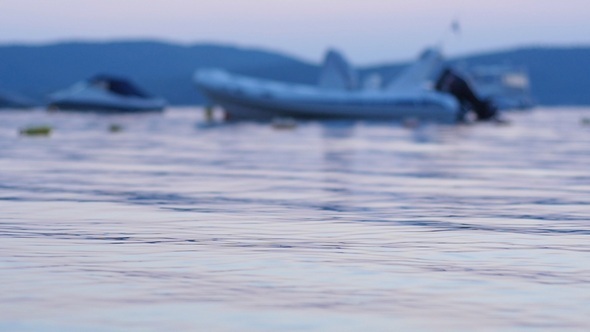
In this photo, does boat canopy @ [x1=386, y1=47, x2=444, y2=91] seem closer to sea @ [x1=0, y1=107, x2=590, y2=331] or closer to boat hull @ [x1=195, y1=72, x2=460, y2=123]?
boat hull @ [x1=195, y1=72, x2=460, y2=123]

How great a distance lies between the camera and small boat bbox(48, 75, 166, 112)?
615 ft

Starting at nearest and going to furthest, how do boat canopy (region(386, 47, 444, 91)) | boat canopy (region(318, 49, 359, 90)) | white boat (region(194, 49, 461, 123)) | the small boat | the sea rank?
the sea, white boat (region(194, 49, 461, 123)), boat canopy (region(386, 47, 444, 91)), boat canopy (region(318, 49, 359, 90)), the small boat

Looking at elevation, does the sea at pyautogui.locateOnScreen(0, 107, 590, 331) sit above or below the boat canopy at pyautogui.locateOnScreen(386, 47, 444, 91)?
below

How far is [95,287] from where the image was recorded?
10.6m

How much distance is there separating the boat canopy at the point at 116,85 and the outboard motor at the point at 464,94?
74386 mm

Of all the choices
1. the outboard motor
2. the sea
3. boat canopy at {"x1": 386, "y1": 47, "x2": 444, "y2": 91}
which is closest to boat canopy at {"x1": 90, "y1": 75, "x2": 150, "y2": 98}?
boat canopy at {"x1": 386, "y1": 47, "x2": 444, "y2": 91}

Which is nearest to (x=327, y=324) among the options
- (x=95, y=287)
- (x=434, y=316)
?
(x=434, y=316)

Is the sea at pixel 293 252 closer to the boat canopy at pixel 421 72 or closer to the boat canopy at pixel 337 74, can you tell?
the boat canopy at pixel 421 72

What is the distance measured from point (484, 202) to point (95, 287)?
10.8 meters

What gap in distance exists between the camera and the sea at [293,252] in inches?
370

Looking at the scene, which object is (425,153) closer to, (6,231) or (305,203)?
(305,203)

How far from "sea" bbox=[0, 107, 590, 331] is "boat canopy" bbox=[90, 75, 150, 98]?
546ft

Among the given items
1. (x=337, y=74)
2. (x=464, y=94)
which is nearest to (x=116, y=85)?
(x=337, y=74)

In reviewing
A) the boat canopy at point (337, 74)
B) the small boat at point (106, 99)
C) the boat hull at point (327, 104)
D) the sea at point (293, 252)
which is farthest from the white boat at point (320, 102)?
the sea at point (293, 252)
